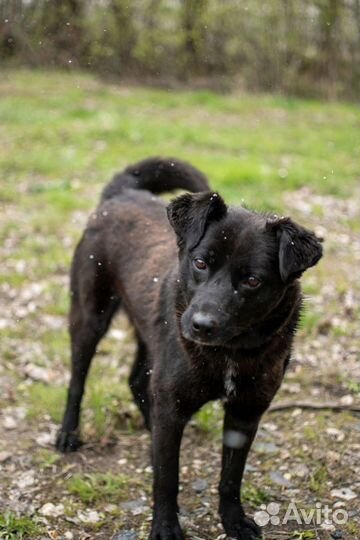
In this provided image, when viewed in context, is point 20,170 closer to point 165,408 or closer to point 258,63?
point 165,408

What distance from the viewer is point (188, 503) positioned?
13.3 ft

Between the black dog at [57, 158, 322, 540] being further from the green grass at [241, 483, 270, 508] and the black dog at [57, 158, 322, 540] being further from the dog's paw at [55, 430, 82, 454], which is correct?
the dog's paw at [55, 430, 82, 454]

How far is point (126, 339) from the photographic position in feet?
20.0

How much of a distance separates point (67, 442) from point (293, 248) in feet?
7.24

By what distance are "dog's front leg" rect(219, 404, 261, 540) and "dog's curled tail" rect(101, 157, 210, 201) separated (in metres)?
1.66

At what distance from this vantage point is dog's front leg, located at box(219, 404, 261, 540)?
142 inches

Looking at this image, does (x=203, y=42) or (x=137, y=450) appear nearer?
(x=137, y=450)

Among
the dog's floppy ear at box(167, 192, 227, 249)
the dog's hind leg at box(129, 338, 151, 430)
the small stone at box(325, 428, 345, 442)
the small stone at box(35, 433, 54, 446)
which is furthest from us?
the dog's hind leg at box(129, 338, 151, 430)

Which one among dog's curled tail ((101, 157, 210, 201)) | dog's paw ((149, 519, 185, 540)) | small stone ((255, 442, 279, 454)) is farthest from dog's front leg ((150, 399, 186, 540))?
dog's curled tail ((101, 157, 210, 201))

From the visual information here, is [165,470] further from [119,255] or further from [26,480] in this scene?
[119,255]

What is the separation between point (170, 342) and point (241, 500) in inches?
42.7

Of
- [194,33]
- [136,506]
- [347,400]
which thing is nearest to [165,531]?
[136,506]

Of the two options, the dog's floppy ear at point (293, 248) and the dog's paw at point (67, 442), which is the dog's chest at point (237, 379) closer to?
the dog's floppy ear at point (293, 248)

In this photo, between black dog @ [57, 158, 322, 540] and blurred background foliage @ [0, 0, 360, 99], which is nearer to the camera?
black dog @ [57, 158, 322, 540]
